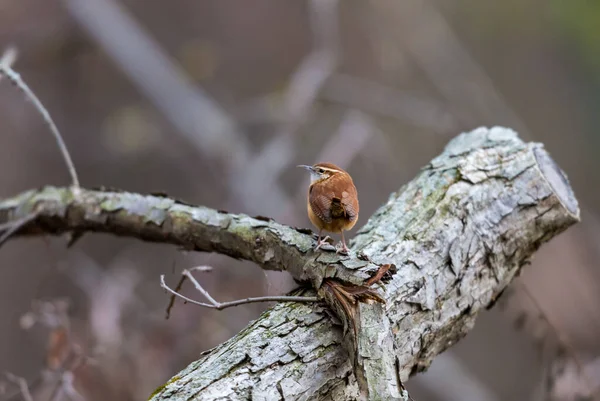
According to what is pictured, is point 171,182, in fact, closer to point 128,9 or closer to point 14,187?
point 14,187

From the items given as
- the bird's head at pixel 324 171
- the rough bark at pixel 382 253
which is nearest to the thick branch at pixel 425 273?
the rough bark at pixel 382 253

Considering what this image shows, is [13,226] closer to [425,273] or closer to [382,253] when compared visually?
[382,253]

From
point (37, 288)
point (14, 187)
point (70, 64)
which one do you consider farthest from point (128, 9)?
point (37, 288)

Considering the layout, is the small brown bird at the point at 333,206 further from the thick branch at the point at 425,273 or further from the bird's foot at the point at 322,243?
the thick branch at the point at 425,273

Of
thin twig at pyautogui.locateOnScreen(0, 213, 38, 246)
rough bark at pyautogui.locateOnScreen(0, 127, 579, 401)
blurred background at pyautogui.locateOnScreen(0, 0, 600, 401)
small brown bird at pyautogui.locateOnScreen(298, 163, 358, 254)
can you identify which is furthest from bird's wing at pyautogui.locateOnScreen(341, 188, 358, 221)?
blurred background at pyautogui.locateOnScreen(0, 0, 600, 401)

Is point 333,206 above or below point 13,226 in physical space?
below

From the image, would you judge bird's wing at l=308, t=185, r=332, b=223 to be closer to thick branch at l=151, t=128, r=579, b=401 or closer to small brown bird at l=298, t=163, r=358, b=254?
small brown bird at l=298, t=163, r=358, b=254

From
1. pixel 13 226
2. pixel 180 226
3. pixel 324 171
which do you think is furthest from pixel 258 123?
pixel 324 171
